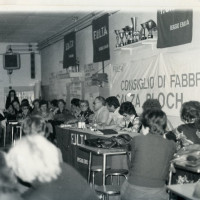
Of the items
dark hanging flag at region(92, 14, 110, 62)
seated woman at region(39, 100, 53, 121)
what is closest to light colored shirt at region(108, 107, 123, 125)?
dark hanging flag at region(92, 14, 110, 62)

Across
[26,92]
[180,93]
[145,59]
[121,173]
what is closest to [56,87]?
[26,92]

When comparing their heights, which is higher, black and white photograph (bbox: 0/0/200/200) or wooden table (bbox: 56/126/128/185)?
black and white photograph (bbox: 0/0/200/200)

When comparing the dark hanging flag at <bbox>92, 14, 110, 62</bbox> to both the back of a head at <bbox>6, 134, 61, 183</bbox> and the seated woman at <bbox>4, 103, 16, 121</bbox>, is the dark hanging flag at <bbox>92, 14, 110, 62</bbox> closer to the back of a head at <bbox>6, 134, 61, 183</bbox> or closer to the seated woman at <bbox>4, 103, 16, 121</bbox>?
the seated woman at <bbox>4, 103, 16, 121</bbox>

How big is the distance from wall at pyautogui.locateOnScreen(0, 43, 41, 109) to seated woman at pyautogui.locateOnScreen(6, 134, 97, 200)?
11.9m

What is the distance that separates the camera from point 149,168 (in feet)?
9.80

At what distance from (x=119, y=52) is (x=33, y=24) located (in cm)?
341

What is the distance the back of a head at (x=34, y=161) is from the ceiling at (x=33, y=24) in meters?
7.21

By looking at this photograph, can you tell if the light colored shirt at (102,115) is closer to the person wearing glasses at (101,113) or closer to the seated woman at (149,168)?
the person wearing glasses at (101,113)

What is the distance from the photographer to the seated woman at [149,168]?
9.75ft

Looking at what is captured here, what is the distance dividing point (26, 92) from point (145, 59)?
788 cm

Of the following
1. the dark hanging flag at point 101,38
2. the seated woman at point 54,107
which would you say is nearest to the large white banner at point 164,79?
the dark hanging flag at point 101,38

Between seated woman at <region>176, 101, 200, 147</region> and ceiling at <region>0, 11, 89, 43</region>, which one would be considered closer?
seated woman at <region>176, 101, 200, 147</region>

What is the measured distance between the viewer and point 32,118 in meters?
2.58

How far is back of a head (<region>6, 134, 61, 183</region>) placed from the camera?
1.93 metres
